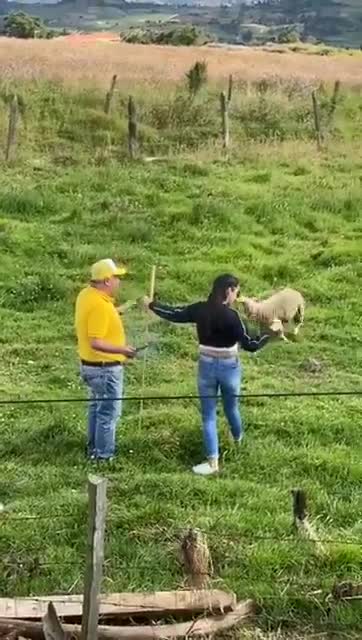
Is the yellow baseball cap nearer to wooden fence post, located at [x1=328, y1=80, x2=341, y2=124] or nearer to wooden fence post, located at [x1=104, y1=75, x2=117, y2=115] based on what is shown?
wooden fence post, located at [x1=104, y1=75, x2=117, y2=115]

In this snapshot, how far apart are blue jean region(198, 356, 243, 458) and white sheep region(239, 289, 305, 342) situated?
8.92 feet

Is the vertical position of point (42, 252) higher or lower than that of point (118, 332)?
lower

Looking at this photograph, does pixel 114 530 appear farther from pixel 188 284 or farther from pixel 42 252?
pixel 42 252

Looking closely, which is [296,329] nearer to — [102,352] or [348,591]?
[102,352]

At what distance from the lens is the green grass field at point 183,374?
643 cm

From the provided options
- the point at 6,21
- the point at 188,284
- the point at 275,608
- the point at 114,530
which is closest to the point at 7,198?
the point at 188,284

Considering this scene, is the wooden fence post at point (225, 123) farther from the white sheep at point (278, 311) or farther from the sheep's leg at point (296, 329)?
the white sheep at point (278, 311)

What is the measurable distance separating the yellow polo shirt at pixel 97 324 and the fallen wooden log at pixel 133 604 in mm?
2640

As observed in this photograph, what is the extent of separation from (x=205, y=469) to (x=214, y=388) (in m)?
0.60

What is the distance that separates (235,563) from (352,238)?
9665 millimetres

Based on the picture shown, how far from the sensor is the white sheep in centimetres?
1107

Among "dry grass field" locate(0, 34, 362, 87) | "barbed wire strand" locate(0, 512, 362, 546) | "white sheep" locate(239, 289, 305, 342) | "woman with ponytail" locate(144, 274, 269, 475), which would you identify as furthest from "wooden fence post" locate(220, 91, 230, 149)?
"barbed wire strand" locate(0, 512, 362, 546)

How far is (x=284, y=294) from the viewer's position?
37.2 feet

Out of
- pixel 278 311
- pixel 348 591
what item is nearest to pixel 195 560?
pixel 348 591
